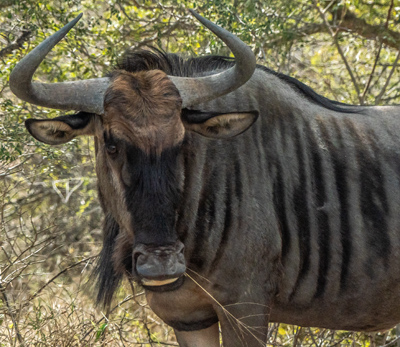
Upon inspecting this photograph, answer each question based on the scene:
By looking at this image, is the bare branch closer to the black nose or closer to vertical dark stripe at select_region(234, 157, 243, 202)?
vertical dark stripe at select_region(234, 157, 243, 202)

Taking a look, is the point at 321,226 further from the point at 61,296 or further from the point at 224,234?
the point at 61,296

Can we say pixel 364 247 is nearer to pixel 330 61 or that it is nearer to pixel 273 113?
pixel 273 113

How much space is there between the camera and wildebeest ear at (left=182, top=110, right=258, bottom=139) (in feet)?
10.0

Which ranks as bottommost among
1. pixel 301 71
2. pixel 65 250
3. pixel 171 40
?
pixel 65 250

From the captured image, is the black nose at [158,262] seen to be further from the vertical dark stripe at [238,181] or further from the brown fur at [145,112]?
the vertical dark stripe at [238,181]

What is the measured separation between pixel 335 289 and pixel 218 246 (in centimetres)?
76

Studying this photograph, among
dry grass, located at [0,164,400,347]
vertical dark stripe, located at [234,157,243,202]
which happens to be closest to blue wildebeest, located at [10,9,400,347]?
vertical dark stripe, located at [234,157,243,202]

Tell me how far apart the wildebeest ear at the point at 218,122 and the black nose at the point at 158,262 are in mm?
649

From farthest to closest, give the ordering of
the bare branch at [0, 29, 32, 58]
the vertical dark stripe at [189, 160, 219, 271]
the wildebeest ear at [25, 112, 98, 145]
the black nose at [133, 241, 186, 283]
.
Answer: the bare branch at [0, 29, 32, 58], the vertical dark stripe at [189, 160, 219, 271], the wildebeest ear at [25, 112, 98, 145], the black nose at [133, 241, 186, 283]

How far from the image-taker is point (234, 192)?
320cm

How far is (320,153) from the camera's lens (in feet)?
11.4

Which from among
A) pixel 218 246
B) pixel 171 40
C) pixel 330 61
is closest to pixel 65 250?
pixel 171 40

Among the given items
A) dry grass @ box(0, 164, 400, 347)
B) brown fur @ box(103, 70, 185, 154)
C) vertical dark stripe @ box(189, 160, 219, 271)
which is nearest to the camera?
brown fur @ box(103, 70, 185, 154)

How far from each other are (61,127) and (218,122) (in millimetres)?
775
